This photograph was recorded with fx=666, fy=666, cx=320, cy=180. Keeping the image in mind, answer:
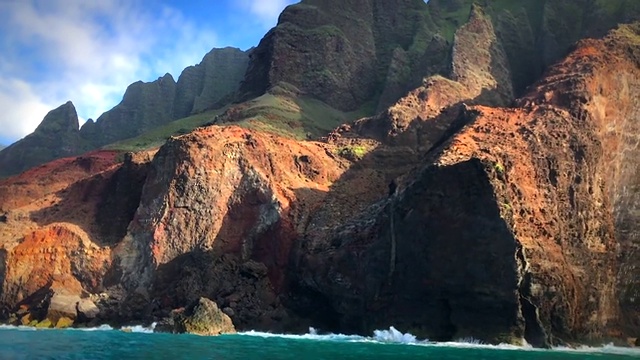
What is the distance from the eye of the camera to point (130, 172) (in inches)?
2990

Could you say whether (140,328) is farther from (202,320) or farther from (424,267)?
(424,267)

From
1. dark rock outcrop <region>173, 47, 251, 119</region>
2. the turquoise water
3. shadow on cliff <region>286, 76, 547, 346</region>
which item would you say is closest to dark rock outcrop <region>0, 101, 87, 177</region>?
dark rock outcrop <region>173, 47, 251, 119</region>

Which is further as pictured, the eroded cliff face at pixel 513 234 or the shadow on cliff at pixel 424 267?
the eroded cliff face at pixel 513 234

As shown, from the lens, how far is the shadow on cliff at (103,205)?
234 ft

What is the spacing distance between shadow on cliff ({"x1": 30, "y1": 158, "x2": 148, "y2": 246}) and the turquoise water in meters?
21.4

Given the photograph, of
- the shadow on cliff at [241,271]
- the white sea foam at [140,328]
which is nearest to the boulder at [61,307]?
the white sea foam at [140,328]

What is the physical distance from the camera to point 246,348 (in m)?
39.5

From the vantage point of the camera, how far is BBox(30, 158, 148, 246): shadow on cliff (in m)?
71.4

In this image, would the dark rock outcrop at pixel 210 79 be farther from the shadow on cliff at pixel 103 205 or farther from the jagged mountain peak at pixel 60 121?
the shadow on cliff at pixel 103 205

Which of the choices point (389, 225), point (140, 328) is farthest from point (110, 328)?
point (389, 225)

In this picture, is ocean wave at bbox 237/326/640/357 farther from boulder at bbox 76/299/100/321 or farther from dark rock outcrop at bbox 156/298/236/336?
boulder at bbox 76/299/100/321

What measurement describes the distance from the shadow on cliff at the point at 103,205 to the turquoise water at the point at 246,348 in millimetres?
21353

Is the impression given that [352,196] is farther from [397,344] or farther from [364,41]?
[364,41]

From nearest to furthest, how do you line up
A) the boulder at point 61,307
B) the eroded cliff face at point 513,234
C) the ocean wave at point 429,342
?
the ocean wave at point 429,342
the eroded cliff face at point 513,234
the boulder at point 61,307
